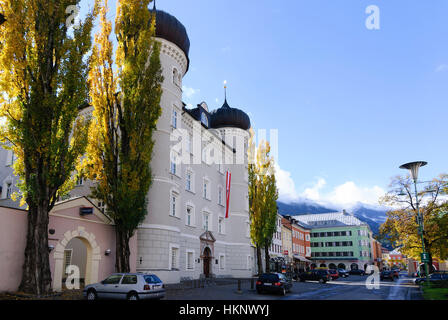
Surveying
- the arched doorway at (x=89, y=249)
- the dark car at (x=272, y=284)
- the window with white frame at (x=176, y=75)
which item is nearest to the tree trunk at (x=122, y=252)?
the arched doorway at (x=89, y=249)

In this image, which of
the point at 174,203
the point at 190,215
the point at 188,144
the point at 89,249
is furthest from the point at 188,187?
the point at 89,249

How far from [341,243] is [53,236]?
92.4 m

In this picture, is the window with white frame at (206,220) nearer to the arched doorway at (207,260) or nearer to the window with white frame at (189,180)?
the arched doorway at (207,260)

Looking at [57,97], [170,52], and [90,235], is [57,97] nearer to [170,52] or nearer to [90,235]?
[90,235]

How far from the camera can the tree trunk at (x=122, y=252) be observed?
71.4 feet

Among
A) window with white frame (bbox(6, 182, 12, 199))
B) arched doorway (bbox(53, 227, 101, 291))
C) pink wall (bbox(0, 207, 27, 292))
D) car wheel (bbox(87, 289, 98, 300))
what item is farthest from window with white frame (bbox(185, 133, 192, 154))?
car wheel (bbox(87, 289, 98, 300))

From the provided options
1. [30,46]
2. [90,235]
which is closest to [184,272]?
[90,235]

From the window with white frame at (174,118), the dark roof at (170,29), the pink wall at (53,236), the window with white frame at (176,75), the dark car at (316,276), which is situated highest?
the dark roof at (170,29)

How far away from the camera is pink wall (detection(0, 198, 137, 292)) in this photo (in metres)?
16.4

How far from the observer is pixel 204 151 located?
36.2 metres

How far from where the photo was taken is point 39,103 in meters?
17.2

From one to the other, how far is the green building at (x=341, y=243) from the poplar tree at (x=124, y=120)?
82139mm

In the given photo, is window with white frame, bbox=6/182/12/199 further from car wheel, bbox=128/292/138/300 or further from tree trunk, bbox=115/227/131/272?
car wheel, bbox=128/292/138/300

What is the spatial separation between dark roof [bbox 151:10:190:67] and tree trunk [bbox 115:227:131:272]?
50.4ft
